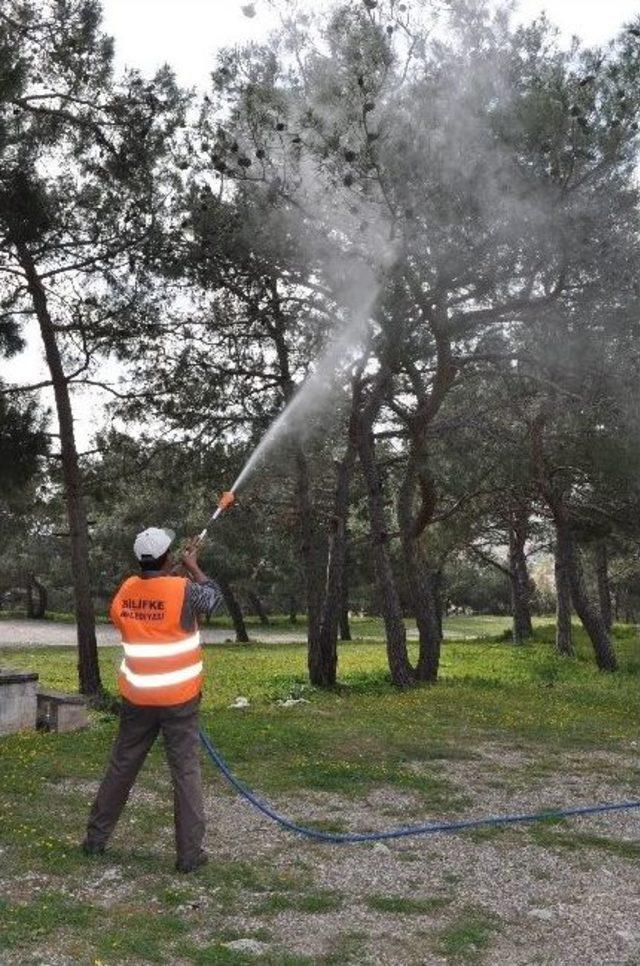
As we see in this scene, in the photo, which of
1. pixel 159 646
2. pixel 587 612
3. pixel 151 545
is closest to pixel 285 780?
pixel 159 646

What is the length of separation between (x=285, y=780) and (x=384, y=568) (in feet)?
31.0

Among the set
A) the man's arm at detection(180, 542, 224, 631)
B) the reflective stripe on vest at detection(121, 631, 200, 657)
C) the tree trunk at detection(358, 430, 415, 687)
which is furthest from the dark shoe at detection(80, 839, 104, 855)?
the tree trunk at detection(358, 430, 415, 687)

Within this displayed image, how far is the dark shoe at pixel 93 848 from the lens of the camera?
5.79 m

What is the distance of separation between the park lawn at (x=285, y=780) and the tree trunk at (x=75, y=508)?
2085mm

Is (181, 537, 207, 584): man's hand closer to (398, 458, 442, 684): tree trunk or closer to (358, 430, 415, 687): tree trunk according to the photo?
(358, 430, 415, 687): tree trunk

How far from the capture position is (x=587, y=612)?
23.4 m

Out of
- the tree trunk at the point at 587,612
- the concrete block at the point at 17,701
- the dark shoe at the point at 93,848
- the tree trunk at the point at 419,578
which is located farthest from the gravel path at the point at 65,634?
the dark shoe at the point at 93,848

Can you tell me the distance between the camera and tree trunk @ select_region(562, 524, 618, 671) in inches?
901

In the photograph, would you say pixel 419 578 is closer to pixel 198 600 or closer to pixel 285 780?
pixel 285 780

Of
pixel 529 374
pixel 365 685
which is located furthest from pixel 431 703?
pixel 529 374

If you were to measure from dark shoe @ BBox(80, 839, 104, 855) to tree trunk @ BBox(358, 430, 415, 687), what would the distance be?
11.1 metres

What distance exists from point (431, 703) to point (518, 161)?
25.4ft

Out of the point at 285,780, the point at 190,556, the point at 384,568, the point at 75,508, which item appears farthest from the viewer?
the point at 384,568

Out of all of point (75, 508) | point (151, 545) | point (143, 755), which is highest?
point (75, 508)
